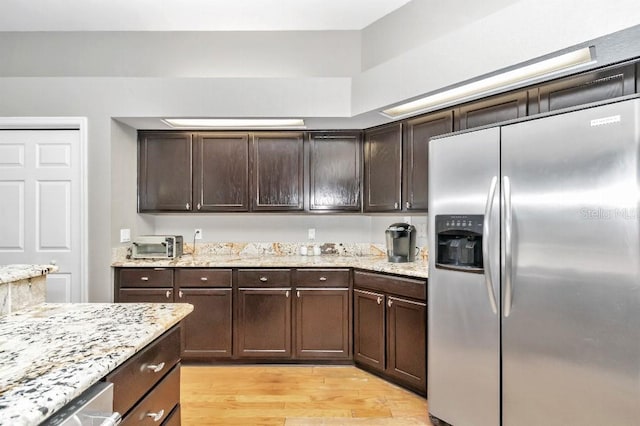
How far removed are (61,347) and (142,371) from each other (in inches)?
11.2

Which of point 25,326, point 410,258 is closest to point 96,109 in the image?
point 25,326

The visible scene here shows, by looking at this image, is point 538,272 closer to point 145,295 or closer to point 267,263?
point 267,263

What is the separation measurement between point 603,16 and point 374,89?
5.09 ft

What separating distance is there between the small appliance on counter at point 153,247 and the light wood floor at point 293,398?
104 cm

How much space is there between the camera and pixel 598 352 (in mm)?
1675

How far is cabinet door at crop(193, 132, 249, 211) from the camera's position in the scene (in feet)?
12.1

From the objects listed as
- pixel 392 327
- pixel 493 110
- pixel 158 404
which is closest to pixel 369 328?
pixel 392 327

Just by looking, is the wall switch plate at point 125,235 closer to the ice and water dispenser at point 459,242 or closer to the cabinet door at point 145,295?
the cabinet door at point 145,295

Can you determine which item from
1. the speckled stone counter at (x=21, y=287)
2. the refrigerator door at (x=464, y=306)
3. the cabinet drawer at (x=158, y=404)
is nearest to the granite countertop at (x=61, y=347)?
the speckled stone counter at (x=21, y=287)

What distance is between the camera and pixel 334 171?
3.69 meters

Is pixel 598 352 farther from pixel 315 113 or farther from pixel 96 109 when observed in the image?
pixel 96 109

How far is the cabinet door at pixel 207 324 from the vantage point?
132 inches

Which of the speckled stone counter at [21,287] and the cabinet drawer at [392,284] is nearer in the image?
the speckled stone counter at [21,287]

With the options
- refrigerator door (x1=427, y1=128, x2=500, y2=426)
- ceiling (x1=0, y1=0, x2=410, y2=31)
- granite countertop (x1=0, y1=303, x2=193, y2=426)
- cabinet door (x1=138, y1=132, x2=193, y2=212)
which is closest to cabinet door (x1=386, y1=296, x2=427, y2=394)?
refrigerator door (x1=427, y1=128, x2=500, y2=426)
